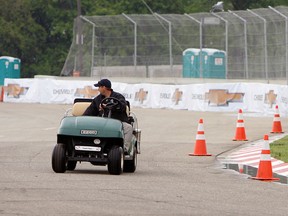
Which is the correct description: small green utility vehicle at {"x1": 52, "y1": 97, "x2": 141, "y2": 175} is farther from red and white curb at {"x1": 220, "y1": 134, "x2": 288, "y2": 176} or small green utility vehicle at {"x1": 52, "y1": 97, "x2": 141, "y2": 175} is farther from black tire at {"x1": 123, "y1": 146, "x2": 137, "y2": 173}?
red and white curb at {"x1": 220, "y1": 134, "x2": 288, "y2": 176}

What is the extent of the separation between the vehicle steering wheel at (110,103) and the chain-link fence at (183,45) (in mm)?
Answer: 23663

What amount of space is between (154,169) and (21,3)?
71367 millimetres

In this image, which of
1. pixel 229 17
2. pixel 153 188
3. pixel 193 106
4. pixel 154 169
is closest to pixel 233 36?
pixel 229 17

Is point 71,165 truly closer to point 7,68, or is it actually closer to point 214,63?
point 214,63

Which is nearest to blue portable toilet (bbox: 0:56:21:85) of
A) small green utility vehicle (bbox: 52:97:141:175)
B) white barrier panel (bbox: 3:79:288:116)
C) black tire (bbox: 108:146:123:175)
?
white barrier panel (bbox: 3:79:288:116)

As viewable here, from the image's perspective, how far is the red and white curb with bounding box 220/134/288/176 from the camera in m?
18.0

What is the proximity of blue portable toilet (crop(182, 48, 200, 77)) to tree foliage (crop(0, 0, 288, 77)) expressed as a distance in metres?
36.3

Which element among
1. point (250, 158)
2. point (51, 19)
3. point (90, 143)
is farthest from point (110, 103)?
point (51, 19)

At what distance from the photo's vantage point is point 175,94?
1699 inches

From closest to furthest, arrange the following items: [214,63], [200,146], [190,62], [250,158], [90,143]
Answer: [90,143], [250,158], [200,146], [214,63], [190,62]

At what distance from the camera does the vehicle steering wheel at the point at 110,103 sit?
16500mm

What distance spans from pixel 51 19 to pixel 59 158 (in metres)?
77.4

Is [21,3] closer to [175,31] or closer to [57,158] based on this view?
[175,31]

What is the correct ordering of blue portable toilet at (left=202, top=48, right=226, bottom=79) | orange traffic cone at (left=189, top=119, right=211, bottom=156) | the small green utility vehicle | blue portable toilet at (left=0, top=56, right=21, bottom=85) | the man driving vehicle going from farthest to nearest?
blue portable toilet at (left=0, top=56, right=21, bottom=85), blue portable toilet at (left=202, top=48, right=226, bottom=79), orange traffic cone at (left=189, top=119, right=211, bottom=156), the man driving vehicle, the small green utility vehicle
